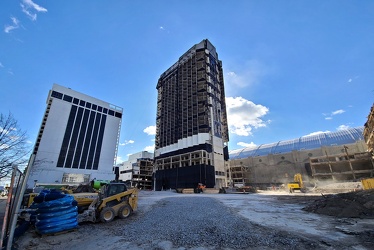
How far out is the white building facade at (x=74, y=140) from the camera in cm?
5506

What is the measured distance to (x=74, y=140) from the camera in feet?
200

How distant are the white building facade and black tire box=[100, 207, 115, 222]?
54.5 meters

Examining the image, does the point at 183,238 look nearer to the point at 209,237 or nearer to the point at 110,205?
the point at 209,237

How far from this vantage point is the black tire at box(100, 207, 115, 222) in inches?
370

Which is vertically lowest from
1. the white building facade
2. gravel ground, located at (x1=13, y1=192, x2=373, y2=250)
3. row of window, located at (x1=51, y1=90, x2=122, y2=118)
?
gravel ground, located at (x1=13, y1=192, x2=373, y2=250)

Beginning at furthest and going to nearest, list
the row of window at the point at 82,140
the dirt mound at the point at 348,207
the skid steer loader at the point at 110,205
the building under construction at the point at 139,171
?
the building under construction at the point at 139,171
the row of window at the point at 82,140
the dirt mound at the point at 348,207
the skid steer loader at the point at 110,205

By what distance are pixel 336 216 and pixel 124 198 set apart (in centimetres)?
1222

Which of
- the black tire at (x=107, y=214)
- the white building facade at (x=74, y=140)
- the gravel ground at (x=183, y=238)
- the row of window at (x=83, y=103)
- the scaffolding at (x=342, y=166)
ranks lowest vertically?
the gravel ground at (x=183, y=238)

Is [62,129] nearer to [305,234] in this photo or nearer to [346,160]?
[305,234]

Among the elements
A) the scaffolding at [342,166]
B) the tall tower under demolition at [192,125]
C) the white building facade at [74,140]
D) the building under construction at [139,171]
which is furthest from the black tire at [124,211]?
the building under construction at [139,171]

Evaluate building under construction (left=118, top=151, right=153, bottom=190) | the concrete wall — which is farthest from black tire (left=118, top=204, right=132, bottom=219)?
building under construction (left=118, top=151, right=153, bottom=190)

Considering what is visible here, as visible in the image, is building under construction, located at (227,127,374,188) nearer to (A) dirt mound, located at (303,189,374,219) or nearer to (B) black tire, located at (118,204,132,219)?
(A) dirt mound, located at (303,189,374,219)

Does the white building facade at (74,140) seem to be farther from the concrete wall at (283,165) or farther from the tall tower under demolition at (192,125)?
the concrete wall at (283,165)

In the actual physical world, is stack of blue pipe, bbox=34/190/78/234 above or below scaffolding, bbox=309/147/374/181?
below
